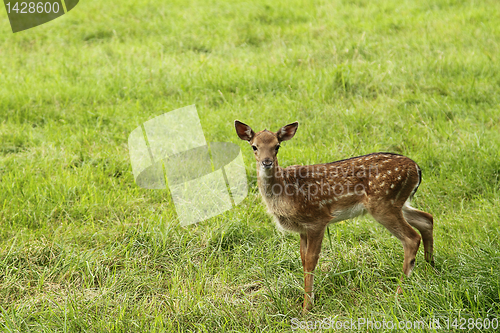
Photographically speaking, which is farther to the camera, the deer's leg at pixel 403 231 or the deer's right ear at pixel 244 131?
the deer's right ear at pixel 244 131

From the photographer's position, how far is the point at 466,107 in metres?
7.13

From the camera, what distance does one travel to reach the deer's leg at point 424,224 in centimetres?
441

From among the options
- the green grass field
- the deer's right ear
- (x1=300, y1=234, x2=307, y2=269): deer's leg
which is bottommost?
the green grass field

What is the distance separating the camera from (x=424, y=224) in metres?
4.47

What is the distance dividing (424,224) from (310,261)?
113 centimetres

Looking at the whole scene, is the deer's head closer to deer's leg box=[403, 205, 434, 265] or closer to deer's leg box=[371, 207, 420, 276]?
deer's leg box=[371, 207, 420, 276]

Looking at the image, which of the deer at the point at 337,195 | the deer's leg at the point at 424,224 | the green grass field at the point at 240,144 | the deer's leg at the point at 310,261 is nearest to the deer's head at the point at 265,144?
the deer at the point at 337,195

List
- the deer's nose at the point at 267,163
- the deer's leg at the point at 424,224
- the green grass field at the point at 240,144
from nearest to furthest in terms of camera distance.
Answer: the green grass field at the point at 240,144 < the deer's nose at the point at 267,163 < the deer's leg at the point at 424,224

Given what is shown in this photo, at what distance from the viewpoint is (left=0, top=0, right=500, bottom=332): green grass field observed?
404 cm

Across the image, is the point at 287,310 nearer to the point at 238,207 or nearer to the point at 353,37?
the point at 238,207

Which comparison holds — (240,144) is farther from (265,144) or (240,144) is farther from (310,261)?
(310,261)

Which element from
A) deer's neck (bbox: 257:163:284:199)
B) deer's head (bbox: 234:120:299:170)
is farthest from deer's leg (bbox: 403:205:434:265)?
deer's head (bbox: 234:120:299:170)

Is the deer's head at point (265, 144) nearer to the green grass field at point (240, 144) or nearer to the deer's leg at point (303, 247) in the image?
the deer's leg at point (303, 247)

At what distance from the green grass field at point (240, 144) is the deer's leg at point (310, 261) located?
119mm
